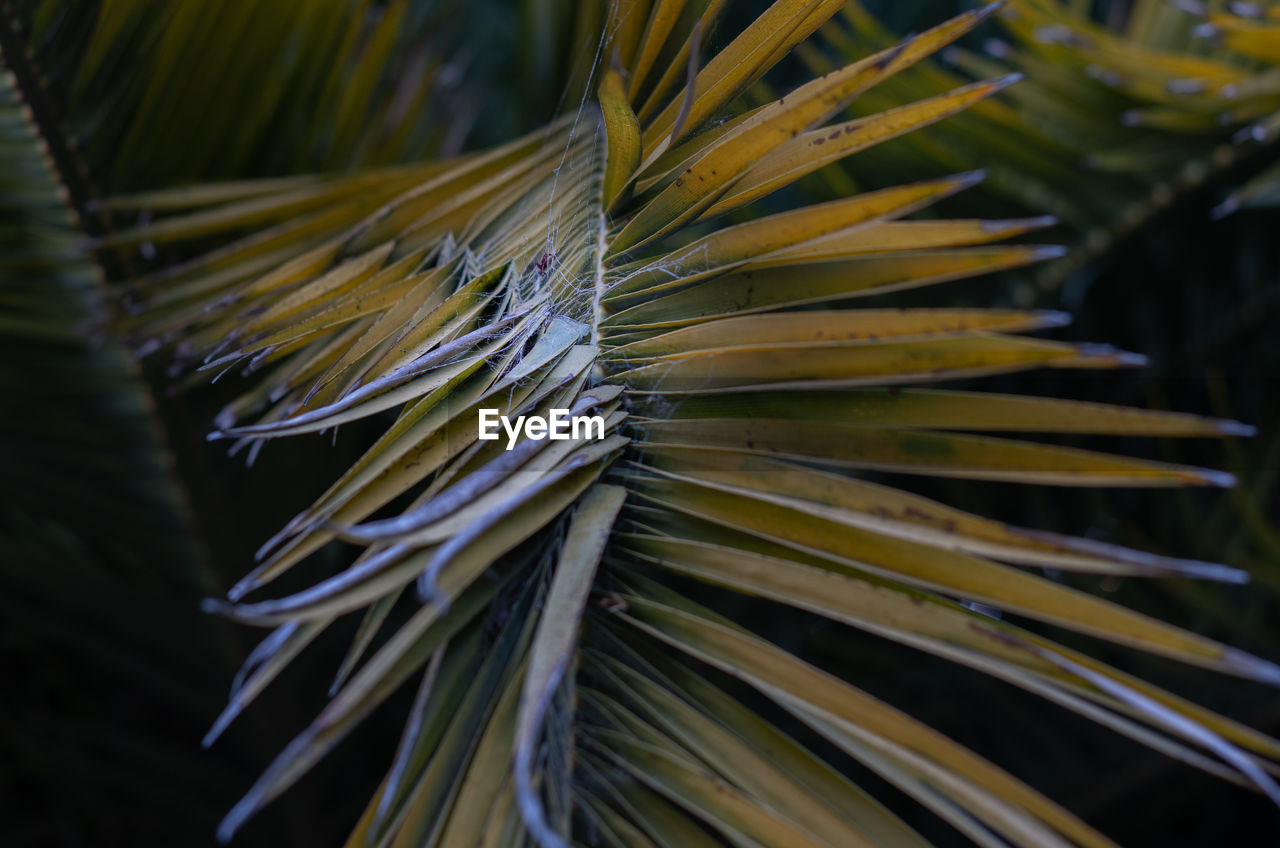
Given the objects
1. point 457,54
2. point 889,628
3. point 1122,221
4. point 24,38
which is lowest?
point 889,628

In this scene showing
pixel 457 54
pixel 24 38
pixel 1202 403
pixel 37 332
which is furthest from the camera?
pixel 457 54

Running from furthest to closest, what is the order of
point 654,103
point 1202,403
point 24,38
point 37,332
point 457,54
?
1. point 457,54
2. point 1202,403
3. point 37,332
4. point 24,38
5. point 654,103

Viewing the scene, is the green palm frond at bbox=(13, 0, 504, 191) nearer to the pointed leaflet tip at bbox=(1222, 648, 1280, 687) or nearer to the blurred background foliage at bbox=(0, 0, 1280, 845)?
the blurred background foliage at bbox=(0, 0, 1280, 845)

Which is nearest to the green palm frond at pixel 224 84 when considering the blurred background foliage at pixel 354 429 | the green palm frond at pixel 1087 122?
the blurred background foliage at pixel 354 429

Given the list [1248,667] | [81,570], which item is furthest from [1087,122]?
[81,570]

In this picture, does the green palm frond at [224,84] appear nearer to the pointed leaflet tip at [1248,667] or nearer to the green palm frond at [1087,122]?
the green palm frond at [1087,122]

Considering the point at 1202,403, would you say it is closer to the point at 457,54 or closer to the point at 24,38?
the point at 457,54

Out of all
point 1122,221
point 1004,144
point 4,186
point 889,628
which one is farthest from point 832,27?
point 4,186

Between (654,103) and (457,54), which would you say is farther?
(457,54)

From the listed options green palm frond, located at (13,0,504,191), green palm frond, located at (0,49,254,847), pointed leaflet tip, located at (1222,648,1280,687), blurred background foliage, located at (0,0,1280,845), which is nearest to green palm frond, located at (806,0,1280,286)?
blurred background foliage, located at (0,0,1280,845)
